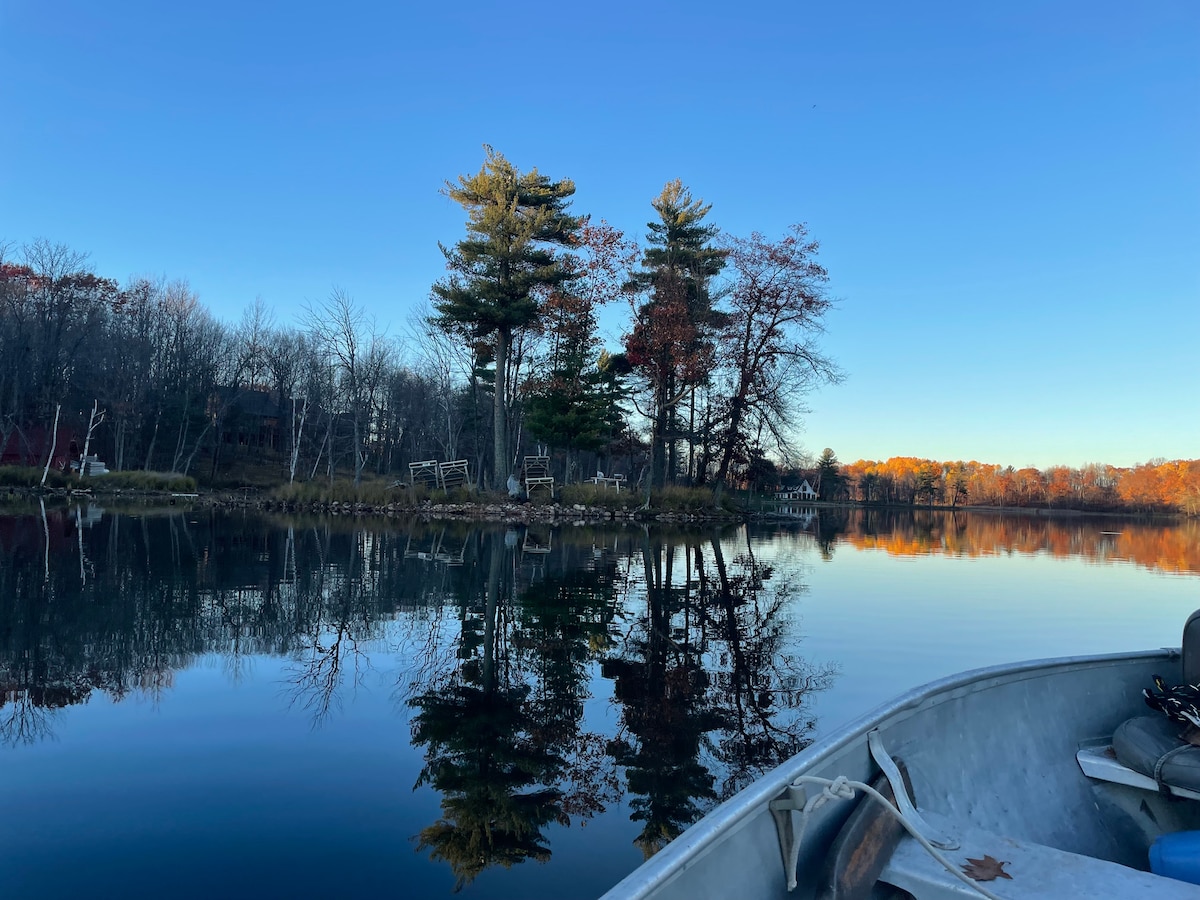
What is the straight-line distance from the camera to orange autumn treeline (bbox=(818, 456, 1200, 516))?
86.4 meters

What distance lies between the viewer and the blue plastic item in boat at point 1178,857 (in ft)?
8.52

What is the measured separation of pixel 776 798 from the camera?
2.10m

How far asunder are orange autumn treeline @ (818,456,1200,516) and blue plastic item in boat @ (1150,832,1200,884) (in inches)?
3853

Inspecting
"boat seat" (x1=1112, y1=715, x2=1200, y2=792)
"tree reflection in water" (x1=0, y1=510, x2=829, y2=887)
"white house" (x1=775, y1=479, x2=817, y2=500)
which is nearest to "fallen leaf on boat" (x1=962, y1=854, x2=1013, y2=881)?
"boat seat" (x1=1112, y1=715, x2=1200, y2=792)

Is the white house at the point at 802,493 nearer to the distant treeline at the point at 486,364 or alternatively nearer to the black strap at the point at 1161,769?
the distant treeline at the point at 486,364

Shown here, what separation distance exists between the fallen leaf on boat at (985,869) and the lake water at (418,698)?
1.42 metres

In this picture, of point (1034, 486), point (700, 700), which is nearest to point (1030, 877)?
point (700, 700)

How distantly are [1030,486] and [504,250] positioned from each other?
10658 cm

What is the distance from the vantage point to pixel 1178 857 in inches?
104

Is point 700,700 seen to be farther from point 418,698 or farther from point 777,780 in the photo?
point 777,780

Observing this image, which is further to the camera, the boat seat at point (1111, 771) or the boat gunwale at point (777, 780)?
the boat seat at point (1111, 771)

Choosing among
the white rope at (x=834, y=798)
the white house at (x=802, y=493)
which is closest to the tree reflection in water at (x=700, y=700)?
the white rope at (x=834, y=798)

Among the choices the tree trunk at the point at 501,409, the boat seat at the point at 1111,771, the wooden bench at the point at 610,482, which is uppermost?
the tree trunk at the point at 501,409

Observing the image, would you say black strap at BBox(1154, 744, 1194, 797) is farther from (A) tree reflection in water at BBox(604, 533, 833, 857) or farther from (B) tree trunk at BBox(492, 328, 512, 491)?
(B) tree trunk at BBox(492, 328, 512, 491)
